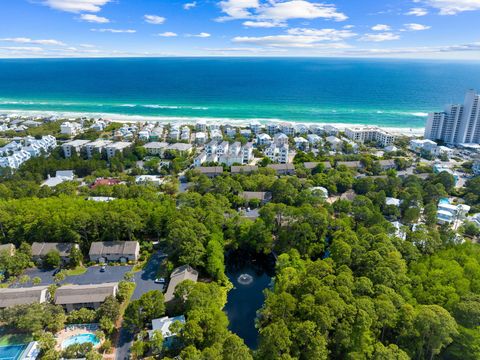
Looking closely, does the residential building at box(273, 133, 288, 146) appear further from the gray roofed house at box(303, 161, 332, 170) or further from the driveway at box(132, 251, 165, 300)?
the driveway at box(132, 251, 165, 300)

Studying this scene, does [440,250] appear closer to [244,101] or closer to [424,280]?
[424,280]

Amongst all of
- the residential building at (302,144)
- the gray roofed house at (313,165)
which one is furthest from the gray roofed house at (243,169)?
the residential building at (302,144)

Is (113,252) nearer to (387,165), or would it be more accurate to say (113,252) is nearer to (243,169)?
(243,169)

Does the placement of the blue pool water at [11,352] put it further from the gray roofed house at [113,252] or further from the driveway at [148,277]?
the gray roofed house at [113,252]

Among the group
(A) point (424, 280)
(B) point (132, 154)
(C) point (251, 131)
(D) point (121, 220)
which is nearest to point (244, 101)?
(C) point (251, 131)

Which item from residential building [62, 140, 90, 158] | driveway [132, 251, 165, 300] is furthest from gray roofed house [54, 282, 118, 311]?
residential building [62, 140, 90, 158]

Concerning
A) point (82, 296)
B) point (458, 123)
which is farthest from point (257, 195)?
point (458, 123)

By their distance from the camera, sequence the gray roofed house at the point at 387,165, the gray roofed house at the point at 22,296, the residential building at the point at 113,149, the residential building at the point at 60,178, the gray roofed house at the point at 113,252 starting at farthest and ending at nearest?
the residential building at the point at 113,149 < the gray roofed house at the point at 387,165 < the residential building at the point at 60,178 < the gray roofed house at the point at 113,252 < the gray roofed house at the point at 22,296
